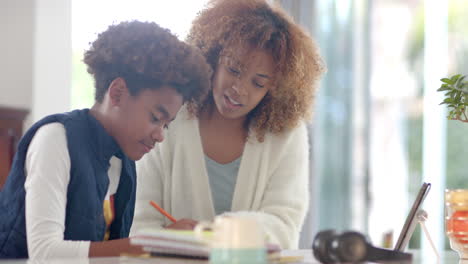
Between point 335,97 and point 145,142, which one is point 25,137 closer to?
point 145,142

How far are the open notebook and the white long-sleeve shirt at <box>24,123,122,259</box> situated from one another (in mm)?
260

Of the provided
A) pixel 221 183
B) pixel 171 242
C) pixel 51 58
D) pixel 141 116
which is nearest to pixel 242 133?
pixel 221 183

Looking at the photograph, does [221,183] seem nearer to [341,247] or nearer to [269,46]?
[269,46]

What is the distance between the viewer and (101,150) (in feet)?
4.61

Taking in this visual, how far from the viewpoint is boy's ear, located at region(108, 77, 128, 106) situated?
1443 millimetres

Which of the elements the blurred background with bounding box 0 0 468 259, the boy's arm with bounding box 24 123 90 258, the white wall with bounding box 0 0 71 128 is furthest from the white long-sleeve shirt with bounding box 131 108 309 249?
the white wall with bounding box 0 0 71 128

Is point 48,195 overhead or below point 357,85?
below

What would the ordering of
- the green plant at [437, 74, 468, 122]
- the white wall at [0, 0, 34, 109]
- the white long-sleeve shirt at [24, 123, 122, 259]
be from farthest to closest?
the white wall at [0, 0, 34, 109] → the green plant at [437, 74, 468, 122] → the white long-sleeve shirt at [24, 123, 122, 259]

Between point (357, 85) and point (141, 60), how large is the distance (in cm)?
211

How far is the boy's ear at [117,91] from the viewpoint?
1443 millimetres

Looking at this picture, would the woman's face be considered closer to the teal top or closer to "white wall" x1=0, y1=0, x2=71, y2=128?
the teal top

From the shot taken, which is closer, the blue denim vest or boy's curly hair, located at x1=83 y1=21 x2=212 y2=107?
the blue denim vest

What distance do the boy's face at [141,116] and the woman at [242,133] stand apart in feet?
1.11

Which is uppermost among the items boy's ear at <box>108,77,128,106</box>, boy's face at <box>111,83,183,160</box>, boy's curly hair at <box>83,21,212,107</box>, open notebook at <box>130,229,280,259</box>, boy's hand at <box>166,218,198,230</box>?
boy's curly hair at <box>83,21,212,107</box>
